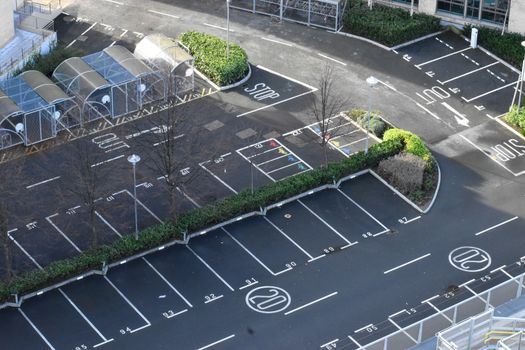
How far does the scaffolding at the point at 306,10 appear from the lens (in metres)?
95.4

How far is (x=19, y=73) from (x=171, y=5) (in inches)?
569

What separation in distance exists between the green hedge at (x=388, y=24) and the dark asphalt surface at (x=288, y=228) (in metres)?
1.53

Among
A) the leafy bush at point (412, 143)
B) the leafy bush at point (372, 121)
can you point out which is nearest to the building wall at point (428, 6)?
the leafy bush at point (372, 121)

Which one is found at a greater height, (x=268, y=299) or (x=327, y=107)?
(x=327, y=107)

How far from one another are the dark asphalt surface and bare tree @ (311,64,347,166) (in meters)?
0.92

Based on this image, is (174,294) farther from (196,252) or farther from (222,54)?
(222,54)

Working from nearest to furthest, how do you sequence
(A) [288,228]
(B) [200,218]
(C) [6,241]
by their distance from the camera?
1. (C) [6,241]
2. (B) [200,218]
3. (A) [288,228]

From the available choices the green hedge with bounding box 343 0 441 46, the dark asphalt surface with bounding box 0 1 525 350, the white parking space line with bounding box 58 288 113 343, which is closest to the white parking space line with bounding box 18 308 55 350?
the dark asphalt surface with bounding box 0 1 525 350

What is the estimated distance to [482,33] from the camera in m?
92.9

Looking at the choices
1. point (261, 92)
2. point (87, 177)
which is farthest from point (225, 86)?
point (87, 177)

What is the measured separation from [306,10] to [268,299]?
30.6 meters

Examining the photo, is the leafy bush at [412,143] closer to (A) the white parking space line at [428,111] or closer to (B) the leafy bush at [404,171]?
(B) the leafy bush at [404,171]

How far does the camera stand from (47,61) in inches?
3460

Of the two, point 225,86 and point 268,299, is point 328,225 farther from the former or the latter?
point 225,86
